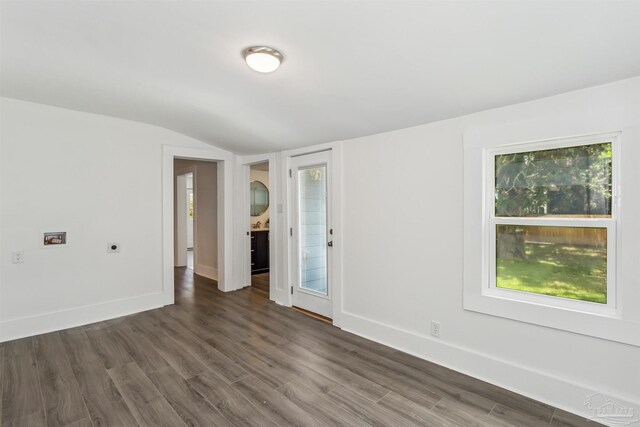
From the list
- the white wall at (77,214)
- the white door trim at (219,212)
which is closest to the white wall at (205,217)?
the white door trim at (219,212)

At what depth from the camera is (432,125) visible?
2736 mm

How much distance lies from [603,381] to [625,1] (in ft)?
7.05

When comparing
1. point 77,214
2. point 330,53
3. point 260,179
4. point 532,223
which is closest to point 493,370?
point 532,223

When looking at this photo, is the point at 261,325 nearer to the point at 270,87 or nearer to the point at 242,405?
the point at 242,405

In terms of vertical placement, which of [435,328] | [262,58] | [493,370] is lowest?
[493,370]

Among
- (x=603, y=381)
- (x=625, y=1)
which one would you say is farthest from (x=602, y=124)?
(x=603, y=381)

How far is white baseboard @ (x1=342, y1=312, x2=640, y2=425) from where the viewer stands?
6.60 ft

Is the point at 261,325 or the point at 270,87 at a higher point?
the point at 270,87

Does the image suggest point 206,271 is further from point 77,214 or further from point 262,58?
point 262,58

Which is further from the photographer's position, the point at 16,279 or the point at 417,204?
the point at 16,279

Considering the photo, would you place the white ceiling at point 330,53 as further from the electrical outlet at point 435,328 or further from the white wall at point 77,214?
the electrical outlet at point 435,328

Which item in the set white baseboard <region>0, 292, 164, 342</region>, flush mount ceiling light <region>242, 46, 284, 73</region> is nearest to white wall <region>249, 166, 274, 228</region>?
white baseboard <region>0, 292, 164, 342</region>

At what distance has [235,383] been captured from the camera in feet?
7.84

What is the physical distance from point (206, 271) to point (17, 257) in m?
2.97
